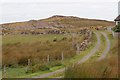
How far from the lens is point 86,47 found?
34.3 meters

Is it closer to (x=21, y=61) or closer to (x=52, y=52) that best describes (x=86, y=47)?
(x=52, y=52)

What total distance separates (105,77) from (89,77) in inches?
29.7

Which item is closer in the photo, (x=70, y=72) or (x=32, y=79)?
(x=70, y=72)

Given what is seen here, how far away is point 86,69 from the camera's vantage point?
13.6 meters

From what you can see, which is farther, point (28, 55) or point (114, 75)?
point (28, 55)

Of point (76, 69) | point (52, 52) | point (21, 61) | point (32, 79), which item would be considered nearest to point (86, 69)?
point (76, 69)

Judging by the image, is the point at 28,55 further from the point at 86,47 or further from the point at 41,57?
the point at 86,47

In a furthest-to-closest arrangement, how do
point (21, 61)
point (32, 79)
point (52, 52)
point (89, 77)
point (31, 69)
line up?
1. point (52, 52)
2. point (21, 61)
3. point (31, 69)
4. point (32, 79)
5. point (89, 77)

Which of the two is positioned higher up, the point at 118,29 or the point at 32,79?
the point at 118,29

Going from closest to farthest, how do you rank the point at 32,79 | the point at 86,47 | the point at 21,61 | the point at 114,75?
the point at 114,75 < the point at 32,79 < the point at 21,61 < the point at 86,47

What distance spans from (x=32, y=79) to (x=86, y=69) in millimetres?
3064

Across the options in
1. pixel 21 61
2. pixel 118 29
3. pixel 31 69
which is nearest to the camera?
pixel 31 69

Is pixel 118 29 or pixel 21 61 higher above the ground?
pixel 118 29

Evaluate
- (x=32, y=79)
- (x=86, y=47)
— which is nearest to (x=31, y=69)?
(x=32, y=79)
